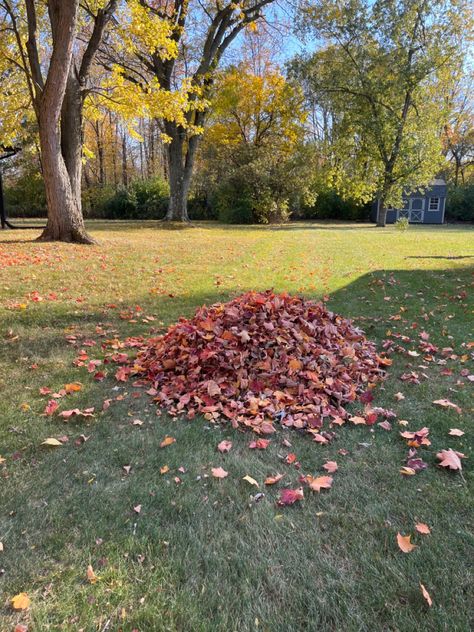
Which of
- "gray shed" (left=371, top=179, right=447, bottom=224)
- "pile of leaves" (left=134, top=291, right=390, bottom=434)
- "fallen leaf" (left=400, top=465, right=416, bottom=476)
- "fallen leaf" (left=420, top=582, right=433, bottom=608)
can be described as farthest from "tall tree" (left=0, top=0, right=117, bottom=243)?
"gray shed" (left=371, top=179, right=447, bottom=224)

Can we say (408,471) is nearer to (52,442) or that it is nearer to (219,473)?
(219,473)

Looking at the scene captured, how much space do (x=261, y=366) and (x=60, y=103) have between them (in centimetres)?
848

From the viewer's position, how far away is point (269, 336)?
3496 millimetres

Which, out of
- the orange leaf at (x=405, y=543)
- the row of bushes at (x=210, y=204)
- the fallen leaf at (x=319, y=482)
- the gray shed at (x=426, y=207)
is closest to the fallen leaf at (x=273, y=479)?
the fallen leaf at (x=319, y=482)

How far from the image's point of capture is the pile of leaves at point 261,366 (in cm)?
288

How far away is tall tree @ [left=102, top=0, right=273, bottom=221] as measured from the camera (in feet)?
38.3

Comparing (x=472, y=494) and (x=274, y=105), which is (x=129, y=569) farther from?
(x=274, y=105)

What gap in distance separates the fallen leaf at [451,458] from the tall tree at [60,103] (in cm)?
924

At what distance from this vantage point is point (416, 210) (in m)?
30.9

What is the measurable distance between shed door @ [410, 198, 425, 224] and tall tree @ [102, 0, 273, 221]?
720 inches

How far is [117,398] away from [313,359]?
151 cm

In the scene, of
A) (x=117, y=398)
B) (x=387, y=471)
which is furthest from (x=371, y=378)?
(x=117, y=398)

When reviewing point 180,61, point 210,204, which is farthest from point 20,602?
point 210,204

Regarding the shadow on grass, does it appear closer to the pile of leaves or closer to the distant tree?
the pile of leaves
